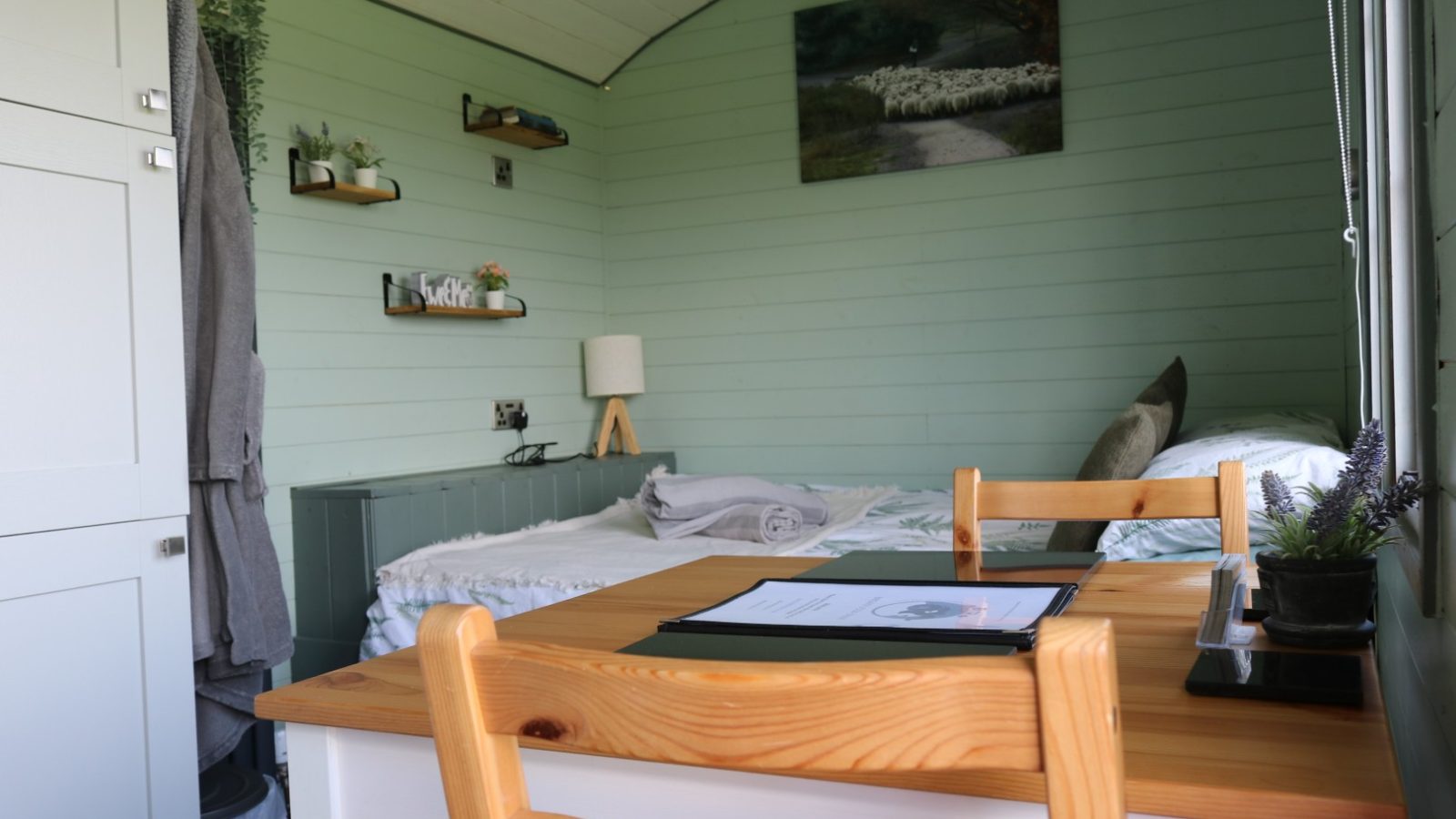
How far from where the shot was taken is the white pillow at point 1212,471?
2.19 m

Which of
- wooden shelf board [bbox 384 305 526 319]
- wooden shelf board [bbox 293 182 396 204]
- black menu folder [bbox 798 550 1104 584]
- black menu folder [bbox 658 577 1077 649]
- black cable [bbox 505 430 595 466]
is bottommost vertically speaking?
black menu folder [bbox 798 550 1104 584]

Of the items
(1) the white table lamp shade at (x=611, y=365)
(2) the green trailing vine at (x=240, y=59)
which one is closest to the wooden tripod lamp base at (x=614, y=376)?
(1) the white table lamp shade at (x=611, y=365)

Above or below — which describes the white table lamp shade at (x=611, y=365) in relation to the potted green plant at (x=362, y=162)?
below

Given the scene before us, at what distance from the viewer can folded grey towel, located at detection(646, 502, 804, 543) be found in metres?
3.25

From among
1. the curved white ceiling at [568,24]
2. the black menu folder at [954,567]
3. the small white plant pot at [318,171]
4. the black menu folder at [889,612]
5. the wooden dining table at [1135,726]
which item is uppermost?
the curved white ceiling at [568,24]

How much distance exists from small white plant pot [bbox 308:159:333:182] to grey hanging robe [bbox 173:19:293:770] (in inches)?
28.5

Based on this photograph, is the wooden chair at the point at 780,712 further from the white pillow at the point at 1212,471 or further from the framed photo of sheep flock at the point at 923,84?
the framed photo of sheep flock at the point at 923,84

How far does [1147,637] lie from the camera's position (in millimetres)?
→ 1045

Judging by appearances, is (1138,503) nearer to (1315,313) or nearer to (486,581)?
(486,581)

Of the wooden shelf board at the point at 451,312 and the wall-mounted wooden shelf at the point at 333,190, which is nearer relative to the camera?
the wall-mounted wooden shelf at the point at 333,190

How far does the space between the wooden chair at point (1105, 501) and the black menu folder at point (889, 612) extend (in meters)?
0.27

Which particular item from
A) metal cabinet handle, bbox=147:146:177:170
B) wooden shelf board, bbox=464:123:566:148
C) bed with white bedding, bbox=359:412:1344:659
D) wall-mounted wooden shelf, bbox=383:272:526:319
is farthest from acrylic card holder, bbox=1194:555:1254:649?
wooden shelf board, bbox=464:123:566:148

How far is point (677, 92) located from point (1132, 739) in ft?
14.4

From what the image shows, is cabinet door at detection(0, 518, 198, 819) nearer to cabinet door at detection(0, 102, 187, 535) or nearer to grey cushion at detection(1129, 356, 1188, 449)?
cabinet door at detection(0, 102, 187, 535)
